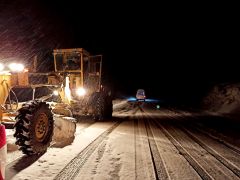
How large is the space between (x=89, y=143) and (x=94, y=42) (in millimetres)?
68726

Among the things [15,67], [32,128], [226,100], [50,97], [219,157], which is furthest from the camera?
[226,100]

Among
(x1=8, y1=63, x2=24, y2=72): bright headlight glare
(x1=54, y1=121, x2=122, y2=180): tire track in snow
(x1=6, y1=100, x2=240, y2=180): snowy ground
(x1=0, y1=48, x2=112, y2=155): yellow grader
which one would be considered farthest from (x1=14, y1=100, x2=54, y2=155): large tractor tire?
(x1=8, y1=63, x2=24, y2=72): bright headlight glare

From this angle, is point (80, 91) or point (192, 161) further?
point (80, 91)

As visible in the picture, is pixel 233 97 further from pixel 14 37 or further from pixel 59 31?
pixel 59 31

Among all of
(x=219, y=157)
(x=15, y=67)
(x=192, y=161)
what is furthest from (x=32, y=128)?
(x=219, y=157)

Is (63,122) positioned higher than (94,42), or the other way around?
(94,42)

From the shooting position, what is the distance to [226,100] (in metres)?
22.7

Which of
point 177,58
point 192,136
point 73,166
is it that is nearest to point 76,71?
point 192,136

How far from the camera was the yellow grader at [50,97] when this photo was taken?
233 inches

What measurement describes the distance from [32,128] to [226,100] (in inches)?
779

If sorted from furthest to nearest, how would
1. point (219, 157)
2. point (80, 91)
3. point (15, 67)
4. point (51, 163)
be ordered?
1. point (80, 91)
2. point (219, 157)
3. point (15, 67)
4. point (51, 163)

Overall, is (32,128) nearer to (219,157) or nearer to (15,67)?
(15,67)

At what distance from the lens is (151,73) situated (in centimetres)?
14250

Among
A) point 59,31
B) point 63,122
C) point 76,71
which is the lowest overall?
point 63,122
